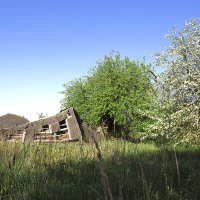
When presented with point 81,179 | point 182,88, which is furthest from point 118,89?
point 81,179

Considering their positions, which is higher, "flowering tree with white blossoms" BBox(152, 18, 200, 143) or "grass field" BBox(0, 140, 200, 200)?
"flowering tree with white blossoms" BBox(152, 18, 200, 143)

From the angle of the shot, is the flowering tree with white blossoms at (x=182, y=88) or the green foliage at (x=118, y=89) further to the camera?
the green foliage at (x=118, y=89)

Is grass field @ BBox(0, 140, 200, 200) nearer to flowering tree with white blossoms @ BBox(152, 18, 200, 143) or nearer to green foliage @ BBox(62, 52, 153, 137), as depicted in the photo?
flowering tree with white blossoms @ BBox(152, 18, 200, 143)

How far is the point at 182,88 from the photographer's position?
18016mm

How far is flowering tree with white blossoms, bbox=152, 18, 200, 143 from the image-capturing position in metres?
16.6

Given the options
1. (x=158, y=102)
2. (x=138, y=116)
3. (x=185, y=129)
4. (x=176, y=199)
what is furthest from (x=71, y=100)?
(x=176, y=199)

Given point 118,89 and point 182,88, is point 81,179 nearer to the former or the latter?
point 182,88

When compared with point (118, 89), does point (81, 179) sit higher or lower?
lower

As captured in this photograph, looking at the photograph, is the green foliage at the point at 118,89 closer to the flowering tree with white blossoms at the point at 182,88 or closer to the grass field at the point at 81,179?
the flowering tree with white blossoms at the point at 182,88

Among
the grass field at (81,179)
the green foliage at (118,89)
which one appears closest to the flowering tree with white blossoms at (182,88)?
the grass field at (81,179)

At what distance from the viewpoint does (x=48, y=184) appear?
179 inches

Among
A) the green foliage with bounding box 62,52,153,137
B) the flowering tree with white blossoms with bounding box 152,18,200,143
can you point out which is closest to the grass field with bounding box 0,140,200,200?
the flowering tree with white blossoms with bounding box 152,18,200,143

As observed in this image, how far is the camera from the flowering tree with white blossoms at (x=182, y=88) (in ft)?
54.3

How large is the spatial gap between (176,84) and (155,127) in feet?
9.92
